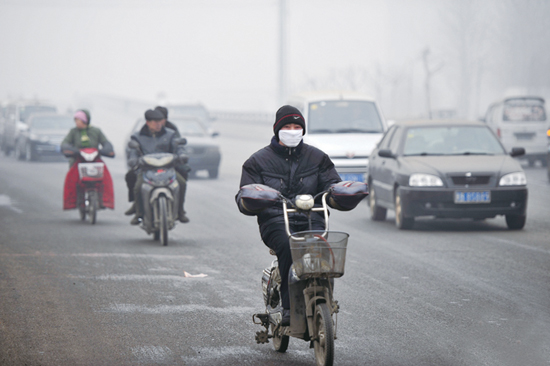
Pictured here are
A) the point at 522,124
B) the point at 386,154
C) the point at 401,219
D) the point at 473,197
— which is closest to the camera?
the point at 473,197

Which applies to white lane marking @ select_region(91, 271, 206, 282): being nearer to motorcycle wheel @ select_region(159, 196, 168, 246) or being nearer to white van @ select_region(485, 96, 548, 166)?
motorcycle wheel @ select_region(159, 196, 168, 246)

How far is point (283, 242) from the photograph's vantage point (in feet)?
17.6

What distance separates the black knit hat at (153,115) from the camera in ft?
38.2

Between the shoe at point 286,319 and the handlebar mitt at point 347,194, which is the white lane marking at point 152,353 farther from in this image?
the handlebar mitt at point 347,194

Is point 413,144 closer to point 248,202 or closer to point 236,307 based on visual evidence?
point 236,307

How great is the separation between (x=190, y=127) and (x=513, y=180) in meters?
12.4

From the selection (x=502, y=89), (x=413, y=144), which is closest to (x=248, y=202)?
(x=413, y=144)

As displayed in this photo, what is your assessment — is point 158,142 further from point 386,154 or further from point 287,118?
point 287,118

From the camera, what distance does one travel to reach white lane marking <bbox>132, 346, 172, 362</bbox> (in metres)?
5.75

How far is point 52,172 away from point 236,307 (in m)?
18.3

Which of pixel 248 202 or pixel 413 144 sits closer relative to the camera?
pixel 248 202

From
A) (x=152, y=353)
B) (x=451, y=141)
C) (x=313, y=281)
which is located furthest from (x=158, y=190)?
(x=313, y=281)

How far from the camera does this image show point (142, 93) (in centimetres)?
12319

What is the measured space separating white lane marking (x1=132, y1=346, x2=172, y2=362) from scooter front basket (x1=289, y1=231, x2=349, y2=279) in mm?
1319
